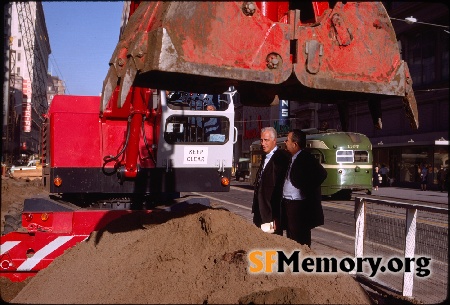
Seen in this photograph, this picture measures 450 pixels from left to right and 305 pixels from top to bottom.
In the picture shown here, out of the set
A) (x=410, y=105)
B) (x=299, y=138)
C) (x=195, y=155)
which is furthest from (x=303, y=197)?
(x=410, y=105)

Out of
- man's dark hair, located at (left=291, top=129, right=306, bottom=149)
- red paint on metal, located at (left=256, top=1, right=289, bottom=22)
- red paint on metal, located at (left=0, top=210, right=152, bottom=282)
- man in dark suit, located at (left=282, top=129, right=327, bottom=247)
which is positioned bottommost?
red paint on metal, located at (left=0, top=210, right=152, bottom=282)

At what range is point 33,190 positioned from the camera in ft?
65.5

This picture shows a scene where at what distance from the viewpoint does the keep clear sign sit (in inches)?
307

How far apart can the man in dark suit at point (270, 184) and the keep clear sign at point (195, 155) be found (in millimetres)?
1604

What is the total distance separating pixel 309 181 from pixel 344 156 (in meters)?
19.3

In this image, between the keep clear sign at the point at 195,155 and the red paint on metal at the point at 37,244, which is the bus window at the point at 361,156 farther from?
the red paint on metal at the point at 37,244

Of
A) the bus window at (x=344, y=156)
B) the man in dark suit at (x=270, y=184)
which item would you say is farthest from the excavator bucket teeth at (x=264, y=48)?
the bus window at (x=344, y=156)

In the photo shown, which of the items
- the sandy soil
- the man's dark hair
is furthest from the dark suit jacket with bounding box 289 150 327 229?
the sandy soil

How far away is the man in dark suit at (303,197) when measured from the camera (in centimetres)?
602

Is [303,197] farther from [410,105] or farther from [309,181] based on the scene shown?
[410,105]

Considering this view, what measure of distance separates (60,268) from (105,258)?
63 cm

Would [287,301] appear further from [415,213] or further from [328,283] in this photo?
[415,213]

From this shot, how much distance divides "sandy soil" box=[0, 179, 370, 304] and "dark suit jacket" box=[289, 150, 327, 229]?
153cm

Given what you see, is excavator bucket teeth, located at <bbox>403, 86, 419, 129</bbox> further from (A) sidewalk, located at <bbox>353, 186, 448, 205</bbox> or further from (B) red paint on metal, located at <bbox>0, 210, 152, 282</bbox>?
(A) sidewalk, located at <bbox>353, 186, 448, 205</bbox>
